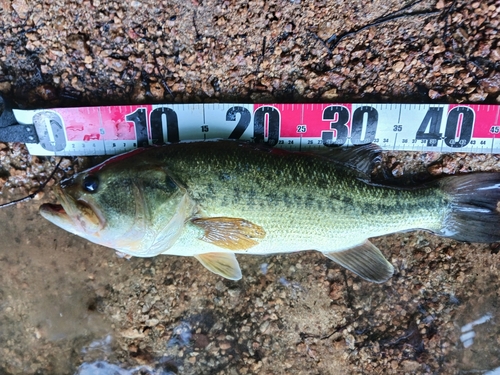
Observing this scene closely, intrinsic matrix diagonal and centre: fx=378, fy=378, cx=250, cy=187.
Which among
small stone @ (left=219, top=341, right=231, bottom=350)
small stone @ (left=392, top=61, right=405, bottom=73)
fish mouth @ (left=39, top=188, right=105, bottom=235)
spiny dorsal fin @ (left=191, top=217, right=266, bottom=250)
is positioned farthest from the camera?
small stone @ (left=219, top=341, right=231, bottom=350)

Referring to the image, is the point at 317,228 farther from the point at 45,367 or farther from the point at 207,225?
the point at 45,367

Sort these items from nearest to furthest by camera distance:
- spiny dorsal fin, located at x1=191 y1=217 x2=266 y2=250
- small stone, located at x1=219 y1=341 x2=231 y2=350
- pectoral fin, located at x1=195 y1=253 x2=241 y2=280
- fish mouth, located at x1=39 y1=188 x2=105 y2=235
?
fish mouth, located at x1=39 y1=188 x2=105 y2=235 < spiny dorsal fin, located at x1=191 y1=217 x2=266 y2=250 < pectoral fin, located at x1=195 y1=253 x2=241 y2=280 < small stone, located at x1=219 y1=341 x2=231 y2=350

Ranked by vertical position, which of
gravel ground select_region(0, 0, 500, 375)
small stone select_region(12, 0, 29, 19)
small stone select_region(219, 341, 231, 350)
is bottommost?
small stone select_region(219, 341, 231, 350)

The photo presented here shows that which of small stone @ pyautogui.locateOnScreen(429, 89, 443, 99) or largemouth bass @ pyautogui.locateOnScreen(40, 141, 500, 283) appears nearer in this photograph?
largemouth bass @ pyautogui.locateOnScreen(40, 141, 500, 283)

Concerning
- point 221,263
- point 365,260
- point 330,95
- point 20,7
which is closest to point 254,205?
point 221,263

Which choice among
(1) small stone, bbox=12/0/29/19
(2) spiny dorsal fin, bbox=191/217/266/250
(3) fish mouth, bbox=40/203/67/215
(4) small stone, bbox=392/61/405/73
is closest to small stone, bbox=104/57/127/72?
(1) small stone, bbox=12/0/29/19

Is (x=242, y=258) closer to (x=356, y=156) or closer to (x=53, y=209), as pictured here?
(x=356, y=156)

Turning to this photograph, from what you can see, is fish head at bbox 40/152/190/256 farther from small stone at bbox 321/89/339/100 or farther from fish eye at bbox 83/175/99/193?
small stone at bbox 321/89/339/100
